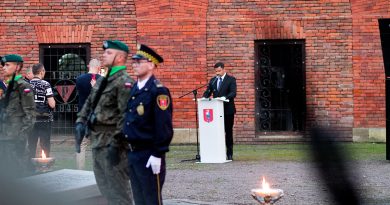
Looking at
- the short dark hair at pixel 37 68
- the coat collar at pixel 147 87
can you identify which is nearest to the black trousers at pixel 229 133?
the short dark hair at pixel 37 68

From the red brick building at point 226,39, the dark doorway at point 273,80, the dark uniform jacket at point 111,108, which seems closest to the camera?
the dark uniform jacket at point 111,108

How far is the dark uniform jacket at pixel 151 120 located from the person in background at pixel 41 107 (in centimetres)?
750

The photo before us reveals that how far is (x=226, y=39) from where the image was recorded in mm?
20422

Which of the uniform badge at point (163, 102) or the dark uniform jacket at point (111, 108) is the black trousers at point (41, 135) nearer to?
the dark uniform jacket at point (111, 108)

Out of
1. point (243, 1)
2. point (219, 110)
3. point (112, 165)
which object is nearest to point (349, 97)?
point (243, 1)

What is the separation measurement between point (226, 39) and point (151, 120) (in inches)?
569

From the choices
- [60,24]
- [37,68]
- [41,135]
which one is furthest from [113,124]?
[60,24]

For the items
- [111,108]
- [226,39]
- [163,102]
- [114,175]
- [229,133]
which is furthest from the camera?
[226,39]

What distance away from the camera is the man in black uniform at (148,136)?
19.5 ft

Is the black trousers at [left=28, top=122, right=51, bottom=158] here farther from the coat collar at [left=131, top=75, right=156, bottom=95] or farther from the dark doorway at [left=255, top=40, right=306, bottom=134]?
the dark doorway at [left=255, top=40, right=306, bottom=134]

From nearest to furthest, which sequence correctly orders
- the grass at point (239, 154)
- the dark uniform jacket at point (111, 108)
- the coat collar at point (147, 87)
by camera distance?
the coat collar at point (147, 87)
the dark uniform jacket at point (111, 108)
the grass at point (239, 154)

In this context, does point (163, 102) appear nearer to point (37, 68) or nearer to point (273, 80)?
point (37, 68)

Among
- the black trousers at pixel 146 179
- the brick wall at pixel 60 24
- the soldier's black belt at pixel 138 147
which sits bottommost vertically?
the black trousers at pixel 146 179

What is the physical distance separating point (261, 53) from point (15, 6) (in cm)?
621
